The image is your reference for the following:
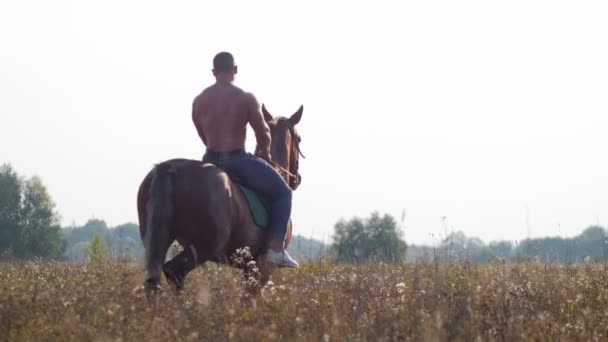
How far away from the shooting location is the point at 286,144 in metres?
12.0

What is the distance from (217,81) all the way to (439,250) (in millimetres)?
4230

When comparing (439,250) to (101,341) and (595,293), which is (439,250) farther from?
(101,341)

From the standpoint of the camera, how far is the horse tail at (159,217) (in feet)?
29.9

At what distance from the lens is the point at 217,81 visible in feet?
34.9

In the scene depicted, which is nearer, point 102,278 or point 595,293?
point 595,293

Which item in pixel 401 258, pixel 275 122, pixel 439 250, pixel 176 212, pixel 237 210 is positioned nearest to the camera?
pixel 176 212

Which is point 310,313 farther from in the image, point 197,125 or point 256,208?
point 197,125

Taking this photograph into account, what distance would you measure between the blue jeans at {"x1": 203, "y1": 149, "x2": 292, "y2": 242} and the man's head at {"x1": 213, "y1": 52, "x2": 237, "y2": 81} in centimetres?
87

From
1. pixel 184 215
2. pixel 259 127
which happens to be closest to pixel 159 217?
pixel 184 215

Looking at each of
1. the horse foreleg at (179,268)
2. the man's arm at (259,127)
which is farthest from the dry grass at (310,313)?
the man's arm at (259,127)

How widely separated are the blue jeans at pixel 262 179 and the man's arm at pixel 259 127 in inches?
15.3

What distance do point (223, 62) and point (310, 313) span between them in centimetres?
357

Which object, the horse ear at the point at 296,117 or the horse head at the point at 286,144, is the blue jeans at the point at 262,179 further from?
the horse ear at the point at 296,117

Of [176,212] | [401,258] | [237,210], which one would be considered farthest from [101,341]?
[401,258]
